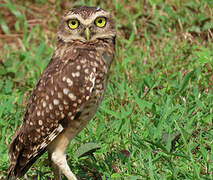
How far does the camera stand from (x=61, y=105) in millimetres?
4109

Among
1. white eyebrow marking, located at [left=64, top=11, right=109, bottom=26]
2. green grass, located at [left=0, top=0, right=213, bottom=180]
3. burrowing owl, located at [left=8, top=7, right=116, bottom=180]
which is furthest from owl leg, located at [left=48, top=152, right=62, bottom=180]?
white eyebrow marking, located at [left=64, top=11, right=109, bottom=26]

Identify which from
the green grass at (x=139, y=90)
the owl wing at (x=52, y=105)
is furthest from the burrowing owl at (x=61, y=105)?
the green grass at (x=139, y=90)

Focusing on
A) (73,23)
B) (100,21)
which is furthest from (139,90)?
(73,23)

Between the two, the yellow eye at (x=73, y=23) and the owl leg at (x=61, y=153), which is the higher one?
the yellow eye at (x=73, y=23)

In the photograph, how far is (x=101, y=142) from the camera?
182 inches

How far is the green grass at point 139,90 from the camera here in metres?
4.17

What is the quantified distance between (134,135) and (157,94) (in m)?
1.09

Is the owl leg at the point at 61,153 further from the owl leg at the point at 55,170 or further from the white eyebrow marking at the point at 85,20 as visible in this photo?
the white eyebrow marking at the point at 85,20

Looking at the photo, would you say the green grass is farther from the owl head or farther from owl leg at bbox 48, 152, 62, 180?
the owl head

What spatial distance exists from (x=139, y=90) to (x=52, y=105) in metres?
1.44

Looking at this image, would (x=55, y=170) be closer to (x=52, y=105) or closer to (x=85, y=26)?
(x=52, y=105)

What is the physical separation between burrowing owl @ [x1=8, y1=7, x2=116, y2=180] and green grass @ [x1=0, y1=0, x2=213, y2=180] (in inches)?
9.8

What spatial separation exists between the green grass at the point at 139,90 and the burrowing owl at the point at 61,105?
0.82 feet

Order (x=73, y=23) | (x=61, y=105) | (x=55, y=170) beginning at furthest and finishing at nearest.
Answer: (x=73, y=23)
(x=55, y=170)
(x=61, y=105)
